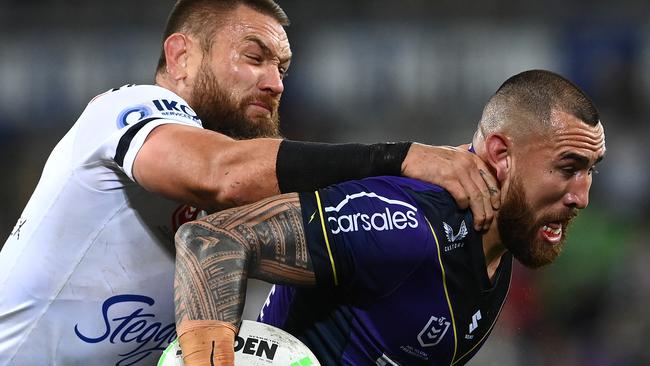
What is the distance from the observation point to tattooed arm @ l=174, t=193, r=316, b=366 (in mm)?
2842

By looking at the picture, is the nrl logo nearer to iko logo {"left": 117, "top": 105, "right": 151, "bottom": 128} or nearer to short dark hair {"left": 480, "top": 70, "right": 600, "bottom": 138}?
short dark hair {"left": 480, "top": 70, "right": 600, "bottom": 138}

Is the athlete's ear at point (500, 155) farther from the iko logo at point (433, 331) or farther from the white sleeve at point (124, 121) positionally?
the white sleeve at point (124, 121)

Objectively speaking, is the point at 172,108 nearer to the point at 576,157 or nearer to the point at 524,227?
the point at 524,227

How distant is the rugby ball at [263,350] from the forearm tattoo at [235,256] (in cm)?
6

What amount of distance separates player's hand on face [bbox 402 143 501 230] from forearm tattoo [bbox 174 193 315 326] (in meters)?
0.45

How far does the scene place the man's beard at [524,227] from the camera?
135 inches

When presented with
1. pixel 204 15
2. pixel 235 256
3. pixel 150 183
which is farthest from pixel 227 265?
pixel 204 15

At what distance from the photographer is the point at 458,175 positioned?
10.8 ft

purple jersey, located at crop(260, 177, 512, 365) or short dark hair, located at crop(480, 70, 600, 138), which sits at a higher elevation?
short dark hair, located at crop(480, 70, 600, 138)

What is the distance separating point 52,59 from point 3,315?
8.27 m

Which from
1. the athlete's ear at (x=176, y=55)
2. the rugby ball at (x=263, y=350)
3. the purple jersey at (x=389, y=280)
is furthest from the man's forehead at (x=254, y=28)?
the rugby ball at (x=263, y=350)

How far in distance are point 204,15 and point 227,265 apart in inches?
62.3

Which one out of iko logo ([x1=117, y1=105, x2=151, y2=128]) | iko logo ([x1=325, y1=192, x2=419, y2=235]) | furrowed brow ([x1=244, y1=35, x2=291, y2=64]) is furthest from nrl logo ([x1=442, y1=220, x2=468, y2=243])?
furrowed brow ([x1=244, y1=35, x2=291, y2=64])

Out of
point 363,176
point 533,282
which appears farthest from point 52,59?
point 363,176
